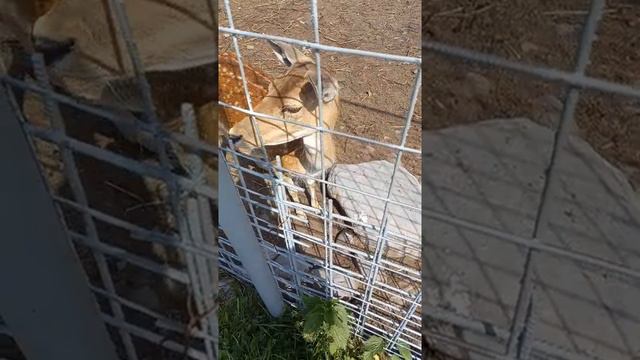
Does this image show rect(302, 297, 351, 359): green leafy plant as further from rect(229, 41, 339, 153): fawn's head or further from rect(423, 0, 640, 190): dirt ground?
rect(423, 0, 640, 190): dirt ground

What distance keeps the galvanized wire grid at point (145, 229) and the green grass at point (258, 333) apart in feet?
3.64

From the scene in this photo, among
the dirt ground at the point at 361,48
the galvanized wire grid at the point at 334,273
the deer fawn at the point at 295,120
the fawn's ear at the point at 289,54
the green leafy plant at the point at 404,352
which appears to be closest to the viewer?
the galvanized wire grid at the point at 334,273

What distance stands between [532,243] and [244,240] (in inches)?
33.2

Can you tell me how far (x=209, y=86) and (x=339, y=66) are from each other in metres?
2.39

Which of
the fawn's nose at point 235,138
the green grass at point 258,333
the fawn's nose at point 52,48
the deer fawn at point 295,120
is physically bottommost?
the green grass at point 258,333

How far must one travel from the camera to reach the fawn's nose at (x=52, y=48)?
0.27 meters

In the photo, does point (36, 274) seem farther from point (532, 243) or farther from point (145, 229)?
point (532, 243)

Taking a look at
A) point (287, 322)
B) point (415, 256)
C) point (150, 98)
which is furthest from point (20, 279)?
point (287, 322)

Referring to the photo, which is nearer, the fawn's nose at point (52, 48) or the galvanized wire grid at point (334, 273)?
the fawn's nose at point (52, 48)

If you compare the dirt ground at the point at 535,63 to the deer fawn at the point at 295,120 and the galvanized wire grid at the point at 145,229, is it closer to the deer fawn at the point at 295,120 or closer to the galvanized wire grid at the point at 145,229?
the galvanized wire grid at the point at 145,229

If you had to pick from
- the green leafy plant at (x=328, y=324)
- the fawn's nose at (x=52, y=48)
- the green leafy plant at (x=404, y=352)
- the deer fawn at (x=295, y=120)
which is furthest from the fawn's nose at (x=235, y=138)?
the fawn's nose at (x=52, y=48)

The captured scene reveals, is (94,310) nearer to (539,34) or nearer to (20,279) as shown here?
(20,279)

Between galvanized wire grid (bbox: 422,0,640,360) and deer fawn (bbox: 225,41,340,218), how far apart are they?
3.39 ft

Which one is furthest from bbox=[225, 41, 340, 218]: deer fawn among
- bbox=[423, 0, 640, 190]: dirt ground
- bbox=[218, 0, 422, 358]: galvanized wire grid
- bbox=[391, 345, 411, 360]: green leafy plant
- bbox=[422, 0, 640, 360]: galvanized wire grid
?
bbox=[423, 0, 640, 190]: dirt ground
